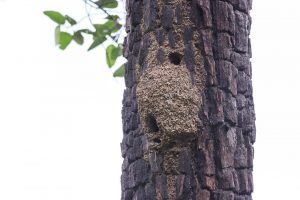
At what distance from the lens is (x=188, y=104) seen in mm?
1708

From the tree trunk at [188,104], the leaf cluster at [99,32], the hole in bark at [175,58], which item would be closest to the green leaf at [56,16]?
the leaf cluster at [99,32]

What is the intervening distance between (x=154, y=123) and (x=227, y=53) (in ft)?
0.85

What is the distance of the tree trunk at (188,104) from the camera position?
5.47 feet

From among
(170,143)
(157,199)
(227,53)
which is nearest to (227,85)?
(227,53)

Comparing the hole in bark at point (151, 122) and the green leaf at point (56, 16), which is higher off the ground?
the green leaf at point (56, 16)

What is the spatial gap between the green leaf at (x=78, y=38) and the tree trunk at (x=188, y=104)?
56cm

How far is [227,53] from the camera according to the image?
1748 mm

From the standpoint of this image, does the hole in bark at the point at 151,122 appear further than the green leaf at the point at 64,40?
No

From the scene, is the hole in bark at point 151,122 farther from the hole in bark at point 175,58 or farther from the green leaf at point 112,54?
the green leaf at point 112,54

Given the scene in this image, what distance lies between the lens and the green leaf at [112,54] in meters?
2.33

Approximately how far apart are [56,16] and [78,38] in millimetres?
109

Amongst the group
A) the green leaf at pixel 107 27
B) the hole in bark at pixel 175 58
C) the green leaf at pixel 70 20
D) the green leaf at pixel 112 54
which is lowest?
the hole in bark at pixel 175 58

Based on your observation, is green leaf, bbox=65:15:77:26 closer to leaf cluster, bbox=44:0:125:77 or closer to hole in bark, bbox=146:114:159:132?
leaf cluster, bbox=44:0:125:77

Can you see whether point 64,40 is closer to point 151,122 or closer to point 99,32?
point 99,32
